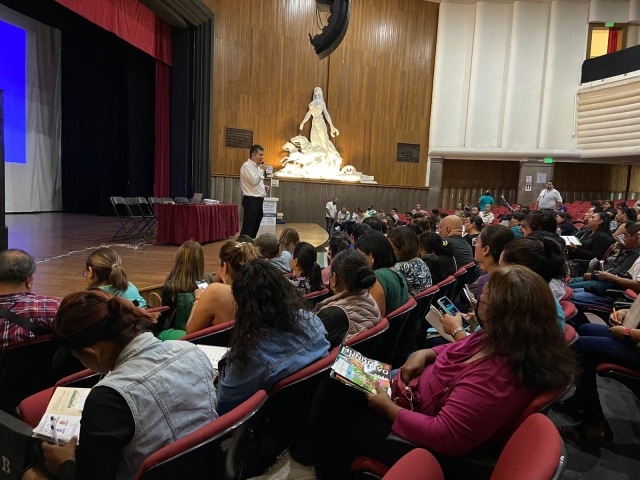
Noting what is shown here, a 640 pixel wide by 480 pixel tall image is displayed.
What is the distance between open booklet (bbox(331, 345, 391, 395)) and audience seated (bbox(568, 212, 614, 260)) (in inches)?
152

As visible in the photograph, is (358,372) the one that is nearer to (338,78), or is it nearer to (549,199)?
(549,199)

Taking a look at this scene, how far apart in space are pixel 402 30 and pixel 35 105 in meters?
10.5

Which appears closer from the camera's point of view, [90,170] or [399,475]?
[399,475]

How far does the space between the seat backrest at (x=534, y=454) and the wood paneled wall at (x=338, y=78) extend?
12.2 meters

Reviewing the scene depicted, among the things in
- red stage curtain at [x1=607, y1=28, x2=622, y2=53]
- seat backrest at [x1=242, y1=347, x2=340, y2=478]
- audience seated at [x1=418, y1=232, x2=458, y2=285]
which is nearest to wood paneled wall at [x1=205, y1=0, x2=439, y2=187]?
Result: red stage curtain at [x1=607, y1=28, x2=622, y2=53]

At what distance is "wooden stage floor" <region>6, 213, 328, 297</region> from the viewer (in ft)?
12.8

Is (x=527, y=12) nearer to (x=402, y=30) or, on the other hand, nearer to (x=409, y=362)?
(x=402, y=30)

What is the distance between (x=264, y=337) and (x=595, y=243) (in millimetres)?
4733

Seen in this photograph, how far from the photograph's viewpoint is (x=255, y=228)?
6461 millimetres

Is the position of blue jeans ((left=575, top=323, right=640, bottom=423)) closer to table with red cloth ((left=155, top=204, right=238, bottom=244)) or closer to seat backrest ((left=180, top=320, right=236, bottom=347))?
seat backrest ((left=180, top=320, right=236, bottom=347))

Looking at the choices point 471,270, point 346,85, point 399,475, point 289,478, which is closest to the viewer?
point 399,475

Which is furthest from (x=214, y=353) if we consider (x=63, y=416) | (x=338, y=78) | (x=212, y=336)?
(x=338, y=78)

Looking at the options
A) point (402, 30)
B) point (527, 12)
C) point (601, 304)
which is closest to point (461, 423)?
point (601, 304)

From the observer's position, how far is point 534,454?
0.88 metres
